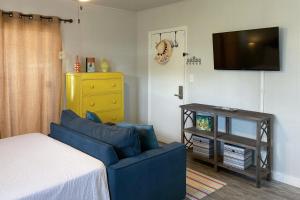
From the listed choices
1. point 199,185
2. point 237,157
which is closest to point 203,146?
point 237,157

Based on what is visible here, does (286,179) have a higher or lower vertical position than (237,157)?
lower

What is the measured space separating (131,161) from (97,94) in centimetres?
219

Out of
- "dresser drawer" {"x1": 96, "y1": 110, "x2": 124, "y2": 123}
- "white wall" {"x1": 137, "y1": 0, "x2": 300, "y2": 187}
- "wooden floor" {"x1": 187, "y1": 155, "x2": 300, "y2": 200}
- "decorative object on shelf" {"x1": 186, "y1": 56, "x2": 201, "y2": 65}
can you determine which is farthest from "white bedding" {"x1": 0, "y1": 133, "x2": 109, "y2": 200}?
"decorative object on shelf" {"x1": 186, "y1": 56, "x2": 201, "y2": 65}

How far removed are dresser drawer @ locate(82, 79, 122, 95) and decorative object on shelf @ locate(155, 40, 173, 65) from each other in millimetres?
843

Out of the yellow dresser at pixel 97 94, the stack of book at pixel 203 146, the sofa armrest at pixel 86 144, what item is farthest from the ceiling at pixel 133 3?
the sofa armrest at pixel 86 144

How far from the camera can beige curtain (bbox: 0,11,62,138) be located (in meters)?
3.71

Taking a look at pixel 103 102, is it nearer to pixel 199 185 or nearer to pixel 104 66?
pixel 104 66

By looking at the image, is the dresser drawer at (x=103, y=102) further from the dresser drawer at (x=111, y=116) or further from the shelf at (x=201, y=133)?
the shelf at (x=201, y=133)

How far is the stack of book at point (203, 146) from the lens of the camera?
12.7 feet

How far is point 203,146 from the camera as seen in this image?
3.91 meters

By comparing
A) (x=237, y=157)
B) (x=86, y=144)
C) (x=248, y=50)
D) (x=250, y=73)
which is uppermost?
(x=248, y=50)

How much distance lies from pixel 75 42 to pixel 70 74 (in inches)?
24.7

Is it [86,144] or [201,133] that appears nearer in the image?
[86,144]

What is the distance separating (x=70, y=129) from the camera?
2.93m
